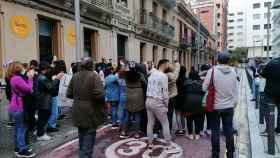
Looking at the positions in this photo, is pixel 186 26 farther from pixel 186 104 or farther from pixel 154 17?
pixel 186 104

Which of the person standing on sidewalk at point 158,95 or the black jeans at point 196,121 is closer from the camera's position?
the person standing on sidewalk at point 158,95

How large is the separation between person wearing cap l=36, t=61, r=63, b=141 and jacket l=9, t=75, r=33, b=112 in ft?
2.95

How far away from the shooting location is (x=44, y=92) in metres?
6.59

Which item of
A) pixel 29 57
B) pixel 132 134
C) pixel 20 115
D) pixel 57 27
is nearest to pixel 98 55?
pixel 57 27

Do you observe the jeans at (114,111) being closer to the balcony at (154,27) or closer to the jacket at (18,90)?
the jacket at (18,90)

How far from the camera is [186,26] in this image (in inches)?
1538

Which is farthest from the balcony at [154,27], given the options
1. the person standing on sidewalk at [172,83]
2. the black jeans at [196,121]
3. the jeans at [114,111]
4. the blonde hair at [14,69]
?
the blonde hair at [14,69]

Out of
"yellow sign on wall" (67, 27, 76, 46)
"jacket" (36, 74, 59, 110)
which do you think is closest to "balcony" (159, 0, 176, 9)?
"yellow sign on wall" (67, 27, 76, 46)

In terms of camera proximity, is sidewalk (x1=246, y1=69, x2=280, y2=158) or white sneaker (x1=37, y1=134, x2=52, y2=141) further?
white sneaker (x1=37, y1=134, x2=52, y2=141)

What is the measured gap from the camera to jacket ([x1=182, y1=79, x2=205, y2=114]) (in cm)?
664

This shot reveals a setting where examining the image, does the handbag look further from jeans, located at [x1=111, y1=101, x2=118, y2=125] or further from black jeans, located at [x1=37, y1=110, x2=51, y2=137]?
black jeans, located at [x1=37, y1=110, x2=51, y2=137]

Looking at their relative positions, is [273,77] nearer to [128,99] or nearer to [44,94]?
[128,99]

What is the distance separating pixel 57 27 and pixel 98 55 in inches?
143

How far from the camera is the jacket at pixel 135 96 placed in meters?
6.38
